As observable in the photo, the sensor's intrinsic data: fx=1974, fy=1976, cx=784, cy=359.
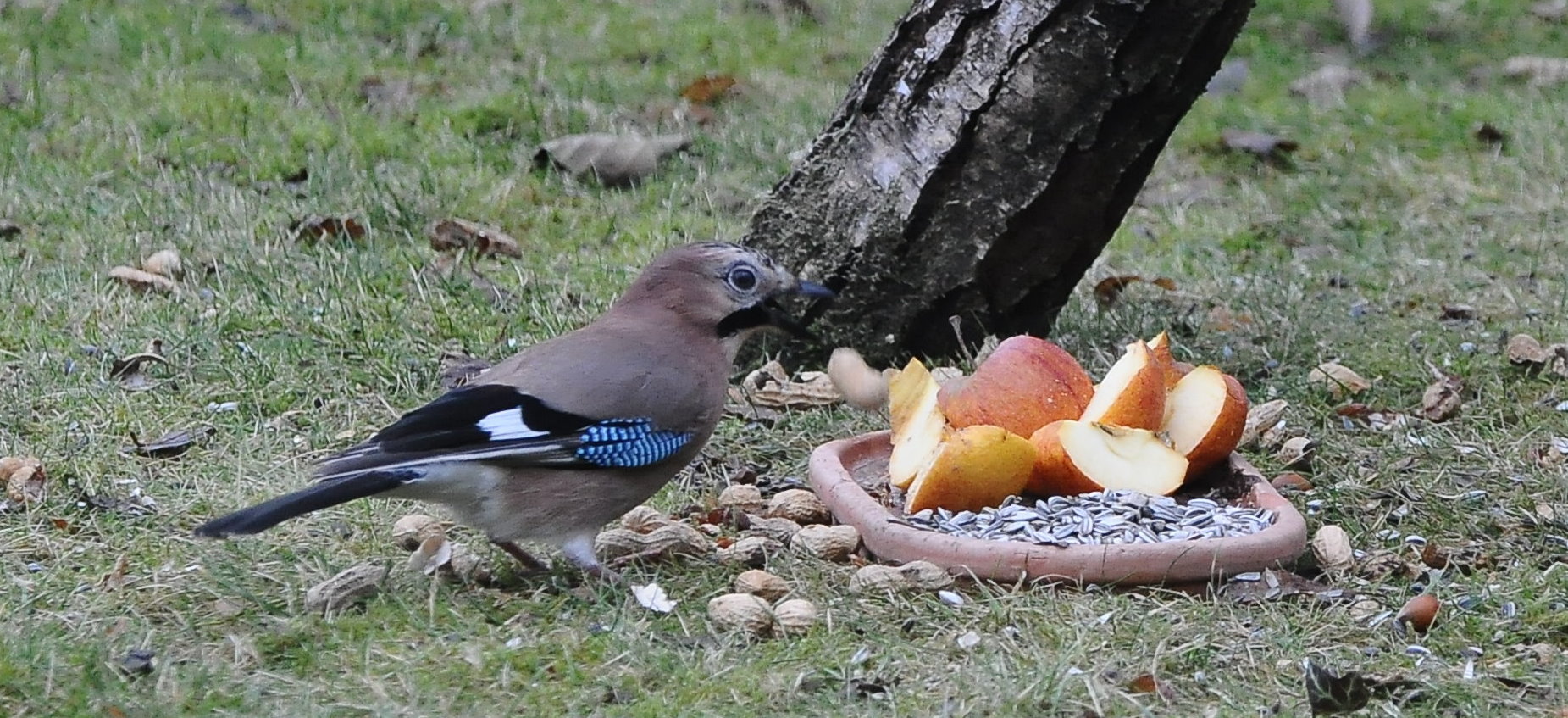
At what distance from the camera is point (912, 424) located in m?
4.37

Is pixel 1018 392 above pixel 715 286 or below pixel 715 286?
below

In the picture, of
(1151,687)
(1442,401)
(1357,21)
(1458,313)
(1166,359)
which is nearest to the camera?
(1151,687)

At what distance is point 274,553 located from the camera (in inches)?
156

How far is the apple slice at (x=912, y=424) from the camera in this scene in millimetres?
4230

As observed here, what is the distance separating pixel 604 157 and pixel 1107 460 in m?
3.22

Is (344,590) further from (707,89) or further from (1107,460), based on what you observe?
(707,89)

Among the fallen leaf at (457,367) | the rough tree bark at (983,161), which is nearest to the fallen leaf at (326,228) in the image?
the fallen leaf at (457,367)

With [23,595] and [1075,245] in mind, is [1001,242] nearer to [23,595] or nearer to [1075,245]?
[1075,245]

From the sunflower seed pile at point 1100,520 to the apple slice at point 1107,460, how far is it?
0.13 feet

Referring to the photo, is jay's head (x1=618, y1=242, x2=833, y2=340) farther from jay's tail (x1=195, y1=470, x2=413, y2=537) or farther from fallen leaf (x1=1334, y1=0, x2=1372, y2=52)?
fallen leaf (x1=1334, y1=0, x2=1372, y2=52)

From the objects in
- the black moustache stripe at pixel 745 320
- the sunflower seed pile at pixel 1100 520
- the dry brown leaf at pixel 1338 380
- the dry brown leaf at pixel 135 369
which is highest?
the black moustache stripe at pixel 745 320

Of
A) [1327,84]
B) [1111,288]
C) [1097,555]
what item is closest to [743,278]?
[1097,555]

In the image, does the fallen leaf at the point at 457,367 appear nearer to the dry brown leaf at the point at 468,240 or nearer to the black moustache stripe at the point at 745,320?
the dry brown leaf at the point at 468,240

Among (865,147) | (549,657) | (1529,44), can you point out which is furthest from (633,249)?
(1529,44)
